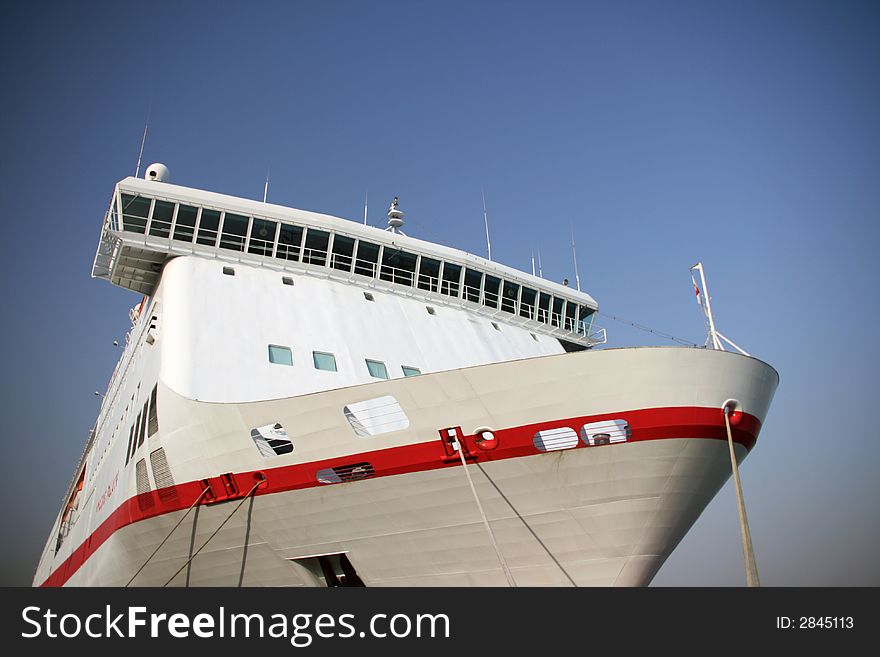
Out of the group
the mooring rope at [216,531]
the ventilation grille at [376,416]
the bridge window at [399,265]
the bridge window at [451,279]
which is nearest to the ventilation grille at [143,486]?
the mooring rope at [216,531]

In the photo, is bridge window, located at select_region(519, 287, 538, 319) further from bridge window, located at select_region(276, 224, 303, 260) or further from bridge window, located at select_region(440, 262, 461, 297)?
bridge window, located at select_region(276, 224, 303, 260)

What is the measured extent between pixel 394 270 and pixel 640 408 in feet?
30.8

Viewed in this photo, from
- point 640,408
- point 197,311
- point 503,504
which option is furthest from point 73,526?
point 640,408

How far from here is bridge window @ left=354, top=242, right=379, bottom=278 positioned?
1684cm

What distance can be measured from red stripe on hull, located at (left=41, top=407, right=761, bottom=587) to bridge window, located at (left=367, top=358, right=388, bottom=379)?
12.1 feet

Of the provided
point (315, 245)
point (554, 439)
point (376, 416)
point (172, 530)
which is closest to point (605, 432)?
point (554, 439)

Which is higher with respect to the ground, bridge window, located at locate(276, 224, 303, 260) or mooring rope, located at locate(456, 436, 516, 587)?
bridge window, located at locate(276, 224, 303, 260)

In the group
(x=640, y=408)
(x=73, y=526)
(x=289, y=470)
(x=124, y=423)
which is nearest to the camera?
(x=640, y=408)

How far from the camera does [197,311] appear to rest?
13.7 m

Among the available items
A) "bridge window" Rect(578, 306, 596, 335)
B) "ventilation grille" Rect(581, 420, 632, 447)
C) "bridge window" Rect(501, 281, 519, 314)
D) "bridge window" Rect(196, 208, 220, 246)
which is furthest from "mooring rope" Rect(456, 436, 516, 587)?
"bridge window" Rect(578, 306, 596, 335)

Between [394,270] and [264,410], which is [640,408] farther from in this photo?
[394,270]

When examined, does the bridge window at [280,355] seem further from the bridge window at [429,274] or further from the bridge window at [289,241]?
the bridge window at [429,274]

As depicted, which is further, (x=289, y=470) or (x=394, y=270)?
(x=394, y=270)

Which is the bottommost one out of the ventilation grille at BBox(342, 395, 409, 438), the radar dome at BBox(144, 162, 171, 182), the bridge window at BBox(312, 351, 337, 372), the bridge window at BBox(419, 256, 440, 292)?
the ventilation grille at BBox(342, 395, 409, 438)
